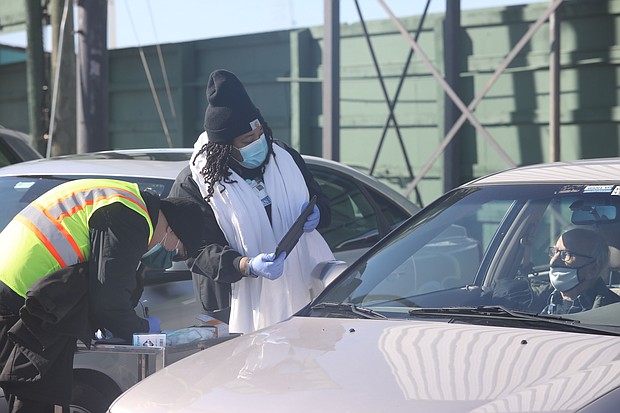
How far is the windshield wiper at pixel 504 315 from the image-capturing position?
316 centimetres

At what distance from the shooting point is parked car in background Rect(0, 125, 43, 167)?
8.02m

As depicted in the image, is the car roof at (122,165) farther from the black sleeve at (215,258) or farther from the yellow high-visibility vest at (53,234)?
the yellow high-visibility vest at (53,234)

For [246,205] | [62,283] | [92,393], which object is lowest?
[92,393]

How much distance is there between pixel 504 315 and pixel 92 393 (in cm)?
189

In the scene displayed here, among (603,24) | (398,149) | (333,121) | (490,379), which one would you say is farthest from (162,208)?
(398,149)

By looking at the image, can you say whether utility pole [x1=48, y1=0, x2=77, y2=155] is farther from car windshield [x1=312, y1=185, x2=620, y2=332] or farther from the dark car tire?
car windshield [x1=312, y1=185, x2=620, y2=332]

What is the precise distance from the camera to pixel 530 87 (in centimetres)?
980

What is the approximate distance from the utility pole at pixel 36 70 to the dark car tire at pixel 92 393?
765cm

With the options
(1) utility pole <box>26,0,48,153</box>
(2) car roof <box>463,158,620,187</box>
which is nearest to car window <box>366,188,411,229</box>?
(2) car roof <box>463,158,620,187</box>

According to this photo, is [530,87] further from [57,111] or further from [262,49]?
[57,111]

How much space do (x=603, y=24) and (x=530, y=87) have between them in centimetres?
94

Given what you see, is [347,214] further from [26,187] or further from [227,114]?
[26,187]

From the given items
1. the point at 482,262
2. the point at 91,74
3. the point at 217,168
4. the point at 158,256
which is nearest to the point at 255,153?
the point at 217,168

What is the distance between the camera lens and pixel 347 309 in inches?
144
